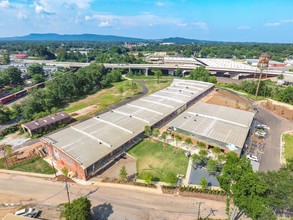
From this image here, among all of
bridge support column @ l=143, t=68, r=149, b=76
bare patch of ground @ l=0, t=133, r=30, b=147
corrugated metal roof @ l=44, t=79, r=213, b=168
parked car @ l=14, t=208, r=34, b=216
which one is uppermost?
bridge support column @ l=143, t=68, r=149, b=76

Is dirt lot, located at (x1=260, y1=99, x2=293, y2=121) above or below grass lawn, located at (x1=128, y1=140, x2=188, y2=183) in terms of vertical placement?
above

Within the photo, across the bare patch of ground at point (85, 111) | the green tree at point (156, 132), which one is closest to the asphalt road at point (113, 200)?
the green tree at point (156, 132)

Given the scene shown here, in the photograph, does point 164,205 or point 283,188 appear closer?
point 283,188

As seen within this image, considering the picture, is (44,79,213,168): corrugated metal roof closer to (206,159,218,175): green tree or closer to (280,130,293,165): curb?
(206,159,218,175): green tree

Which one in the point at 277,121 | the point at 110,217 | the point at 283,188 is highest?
the point at 283,188

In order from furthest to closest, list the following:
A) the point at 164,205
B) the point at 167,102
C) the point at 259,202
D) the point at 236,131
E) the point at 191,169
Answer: the point at 167,102 < the point at 236,131 < the point at 191,169 < the point at 164,205 < the point at 259,202

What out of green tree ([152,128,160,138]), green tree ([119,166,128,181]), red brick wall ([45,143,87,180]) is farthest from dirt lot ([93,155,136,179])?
green tree ([152,128,160,138])

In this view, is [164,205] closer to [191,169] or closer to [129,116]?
[191,169]

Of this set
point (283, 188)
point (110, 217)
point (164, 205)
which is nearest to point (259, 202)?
point (283, 188)
